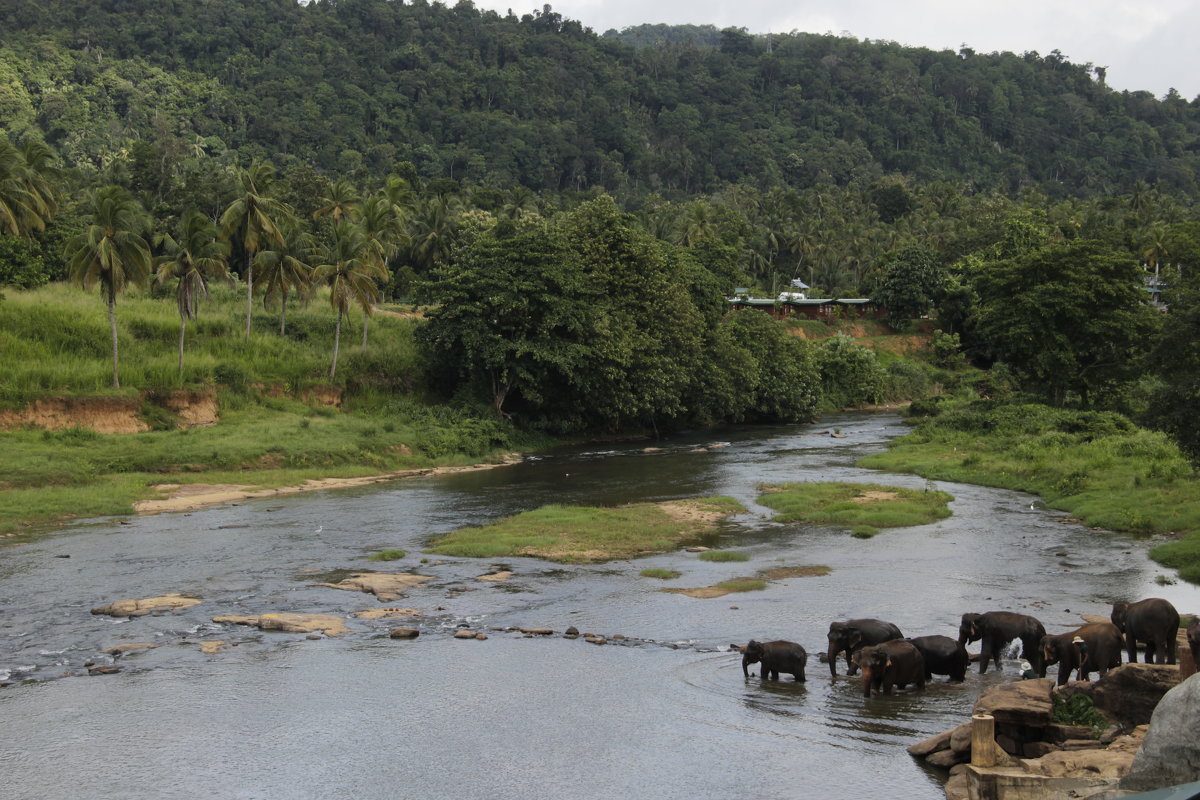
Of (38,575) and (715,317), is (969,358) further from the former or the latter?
(38,575)

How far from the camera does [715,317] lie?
76.2m

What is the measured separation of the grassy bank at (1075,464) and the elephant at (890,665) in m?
12.1

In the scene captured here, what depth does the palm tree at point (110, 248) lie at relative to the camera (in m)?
48.1

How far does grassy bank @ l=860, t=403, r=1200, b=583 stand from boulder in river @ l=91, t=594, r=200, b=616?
24.4m

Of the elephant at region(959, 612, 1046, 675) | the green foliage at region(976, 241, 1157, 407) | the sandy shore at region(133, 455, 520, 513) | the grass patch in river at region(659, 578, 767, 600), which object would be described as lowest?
the sandy shore at region(133, 455, 520, 513)

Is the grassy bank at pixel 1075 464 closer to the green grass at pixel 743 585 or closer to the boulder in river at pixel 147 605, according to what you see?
the green grass at pixel 743 585

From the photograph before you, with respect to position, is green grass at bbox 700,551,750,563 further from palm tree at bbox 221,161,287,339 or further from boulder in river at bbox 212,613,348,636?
palm tree at bbox 221,161,287,339

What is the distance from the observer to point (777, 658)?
19156 mm

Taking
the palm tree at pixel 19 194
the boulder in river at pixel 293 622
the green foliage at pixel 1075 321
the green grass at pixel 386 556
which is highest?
the palm tree at pixel 19 194

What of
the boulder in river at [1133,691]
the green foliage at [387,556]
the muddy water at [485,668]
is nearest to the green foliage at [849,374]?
the muddy water at [485,668]

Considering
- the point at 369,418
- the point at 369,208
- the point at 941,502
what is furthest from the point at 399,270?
the point at 941,502

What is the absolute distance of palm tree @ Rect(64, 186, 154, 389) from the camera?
158 feet

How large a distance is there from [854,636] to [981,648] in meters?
2.68

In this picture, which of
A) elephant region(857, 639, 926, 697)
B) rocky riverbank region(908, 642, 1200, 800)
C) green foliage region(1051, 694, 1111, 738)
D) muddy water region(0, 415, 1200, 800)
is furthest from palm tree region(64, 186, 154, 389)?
green foliage region(1051, 694, 1111, 738)
